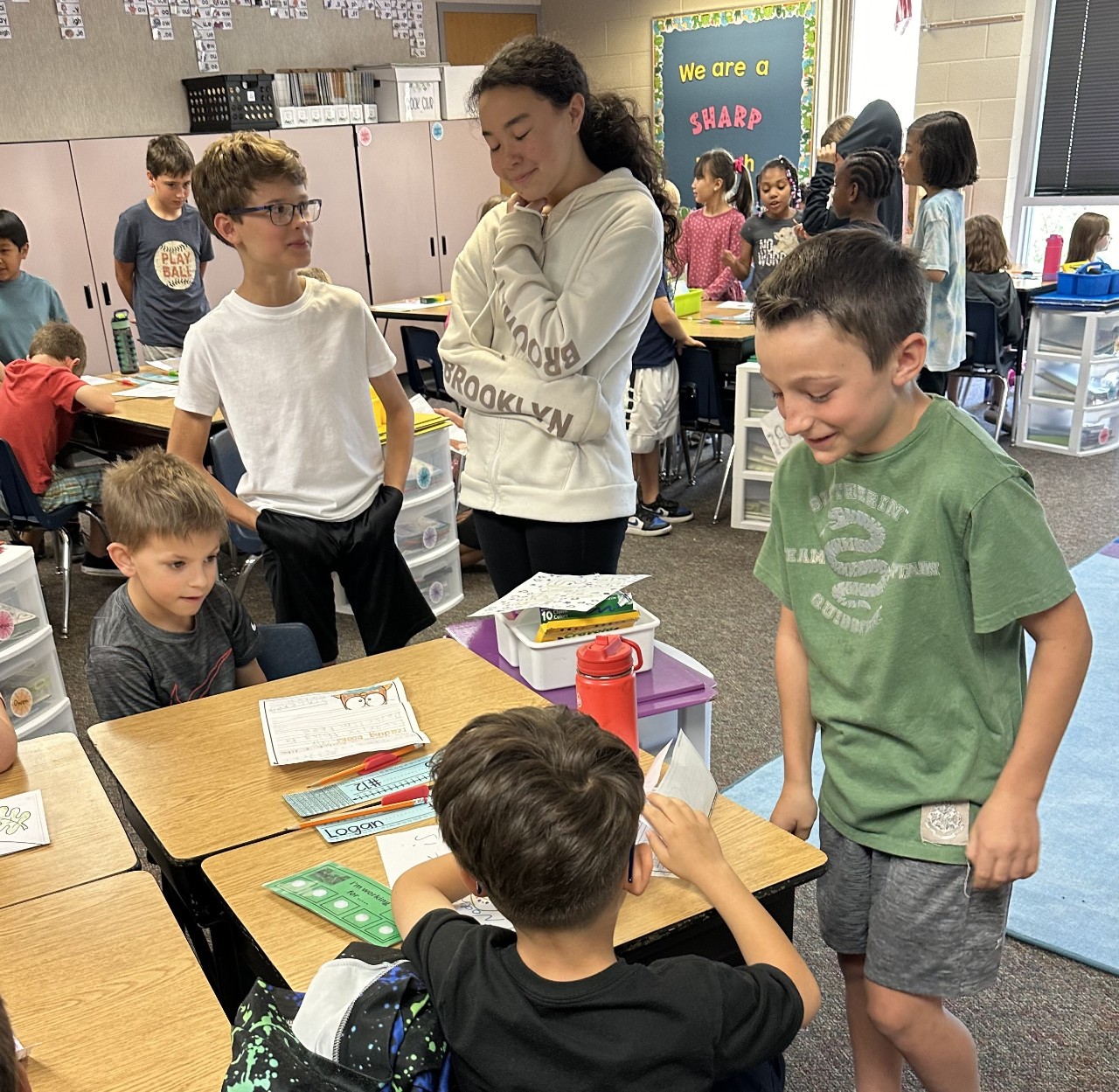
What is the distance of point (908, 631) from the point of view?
1.22 meters

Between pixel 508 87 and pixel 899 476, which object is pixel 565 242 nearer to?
pixel 508 87

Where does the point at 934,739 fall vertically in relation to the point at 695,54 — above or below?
below

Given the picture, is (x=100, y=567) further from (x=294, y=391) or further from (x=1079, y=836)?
(x=1079, y=836)

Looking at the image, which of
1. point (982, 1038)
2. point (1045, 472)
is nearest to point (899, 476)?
point (982, 1038)

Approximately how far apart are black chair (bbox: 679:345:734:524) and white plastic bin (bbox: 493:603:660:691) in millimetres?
2801

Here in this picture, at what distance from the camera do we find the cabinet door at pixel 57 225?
5508 mm

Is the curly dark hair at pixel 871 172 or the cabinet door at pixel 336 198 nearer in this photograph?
the curly dark hair at pixel 871 172

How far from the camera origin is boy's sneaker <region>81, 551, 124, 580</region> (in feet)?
14.0

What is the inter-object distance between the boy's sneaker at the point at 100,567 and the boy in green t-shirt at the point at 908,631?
11.6 ft

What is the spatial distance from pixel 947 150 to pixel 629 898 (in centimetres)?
381

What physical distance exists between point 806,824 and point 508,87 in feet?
4.01

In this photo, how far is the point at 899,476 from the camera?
1.21 m

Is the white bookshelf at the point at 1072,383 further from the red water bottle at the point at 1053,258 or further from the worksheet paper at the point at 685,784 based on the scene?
the worksheet paper at the point at 685,784

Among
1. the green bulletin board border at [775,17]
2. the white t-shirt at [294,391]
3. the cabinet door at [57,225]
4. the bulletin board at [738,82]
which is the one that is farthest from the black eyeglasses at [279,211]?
the bulletin board at [738,82]
